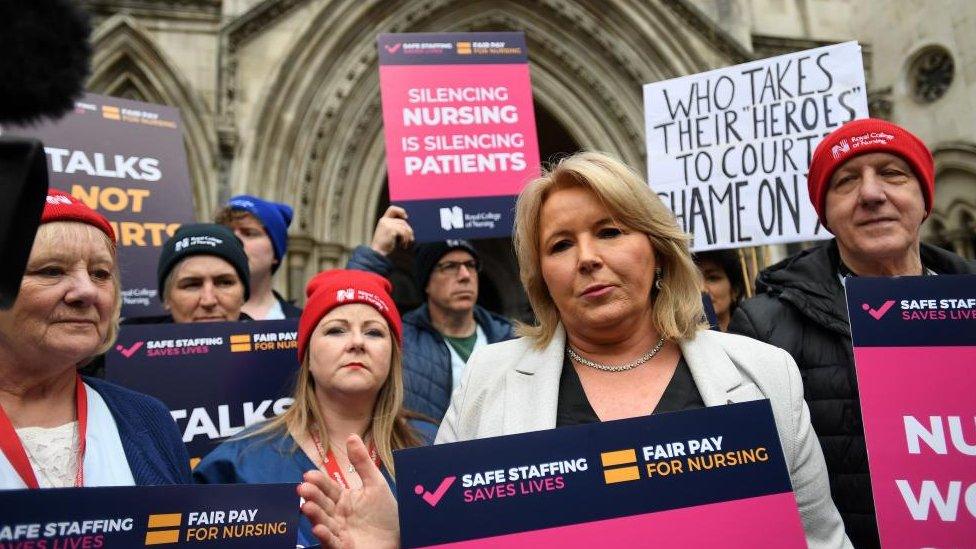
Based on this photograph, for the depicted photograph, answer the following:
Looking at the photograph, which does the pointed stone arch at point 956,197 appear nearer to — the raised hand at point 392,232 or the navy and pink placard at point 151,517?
the raised hand at point 392,232

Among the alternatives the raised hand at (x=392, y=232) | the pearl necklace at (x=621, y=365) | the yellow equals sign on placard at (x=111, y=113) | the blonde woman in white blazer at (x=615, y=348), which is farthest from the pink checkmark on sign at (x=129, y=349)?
the yellow equals sign on placard at (x=111, y=113)

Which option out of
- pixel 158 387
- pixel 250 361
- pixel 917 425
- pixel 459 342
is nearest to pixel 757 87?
pixel 459 342

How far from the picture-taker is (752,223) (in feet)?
11.4

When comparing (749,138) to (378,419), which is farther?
(749,138)

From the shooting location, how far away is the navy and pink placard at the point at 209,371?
2461mm

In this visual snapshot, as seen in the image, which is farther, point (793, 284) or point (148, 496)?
point (793, 284)

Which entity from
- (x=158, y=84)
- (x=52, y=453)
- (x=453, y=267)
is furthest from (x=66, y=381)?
(x=158, y=84)

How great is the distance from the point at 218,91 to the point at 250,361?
20.1ft

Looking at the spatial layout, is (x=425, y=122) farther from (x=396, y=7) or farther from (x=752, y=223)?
(x=396, y=7)

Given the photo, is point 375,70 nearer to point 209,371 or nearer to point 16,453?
point 209,371

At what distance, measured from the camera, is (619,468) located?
1.34m

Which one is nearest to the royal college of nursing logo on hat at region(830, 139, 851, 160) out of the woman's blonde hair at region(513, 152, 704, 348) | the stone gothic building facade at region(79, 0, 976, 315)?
the woman's blonde hair at region(513, 152, 704, 348)

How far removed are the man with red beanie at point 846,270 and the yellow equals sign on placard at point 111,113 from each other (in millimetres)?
3082

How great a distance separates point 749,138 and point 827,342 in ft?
6.00
